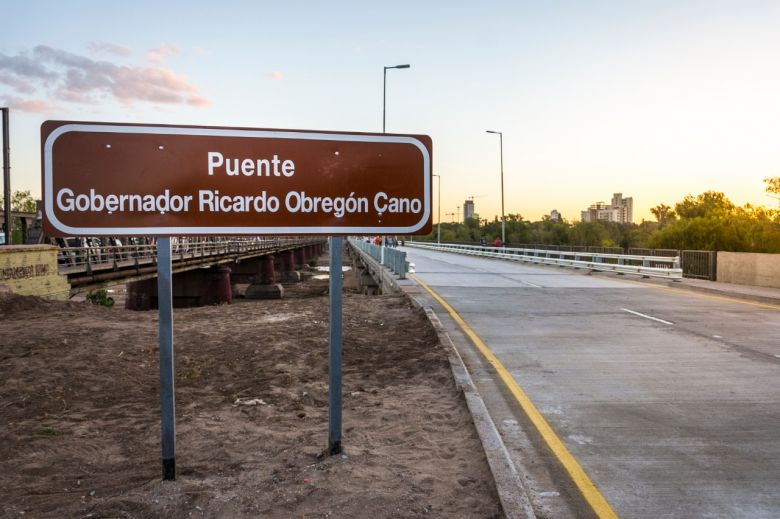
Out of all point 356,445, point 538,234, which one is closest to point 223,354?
point 356,445

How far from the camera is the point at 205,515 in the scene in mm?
3992

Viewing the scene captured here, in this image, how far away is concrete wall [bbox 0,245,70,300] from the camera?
56.6 feet

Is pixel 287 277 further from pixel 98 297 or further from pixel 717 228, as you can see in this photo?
pixel 98 297

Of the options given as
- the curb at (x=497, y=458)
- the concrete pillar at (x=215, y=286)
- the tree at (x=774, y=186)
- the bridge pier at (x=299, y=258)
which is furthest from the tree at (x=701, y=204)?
the curb at (x=497, y=458)

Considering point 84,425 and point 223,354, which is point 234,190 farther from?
point 223,354

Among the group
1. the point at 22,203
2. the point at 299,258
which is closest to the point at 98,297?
the point at 299,258

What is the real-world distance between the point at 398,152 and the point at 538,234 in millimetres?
109068

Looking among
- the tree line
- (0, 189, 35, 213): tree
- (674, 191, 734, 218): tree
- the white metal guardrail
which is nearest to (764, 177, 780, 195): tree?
the tree line

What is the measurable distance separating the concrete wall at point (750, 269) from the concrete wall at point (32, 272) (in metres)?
23.5

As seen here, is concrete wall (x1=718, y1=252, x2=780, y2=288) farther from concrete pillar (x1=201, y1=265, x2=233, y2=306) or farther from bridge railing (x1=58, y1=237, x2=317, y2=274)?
concrete pillar (x1=201, y1=265, x2=233, y2=306)

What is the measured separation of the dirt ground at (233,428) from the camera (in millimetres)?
4246

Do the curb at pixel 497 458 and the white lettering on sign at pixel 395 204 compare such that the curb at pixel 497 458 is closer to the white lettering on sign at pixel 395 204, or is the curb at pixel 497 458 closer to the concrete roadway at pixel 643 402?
the concrete roadway at pixel 643 402

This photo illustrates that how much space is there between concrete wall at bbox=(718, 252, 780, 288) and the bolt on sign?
19.7 meters

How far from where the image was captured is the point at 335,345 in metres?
4.84
